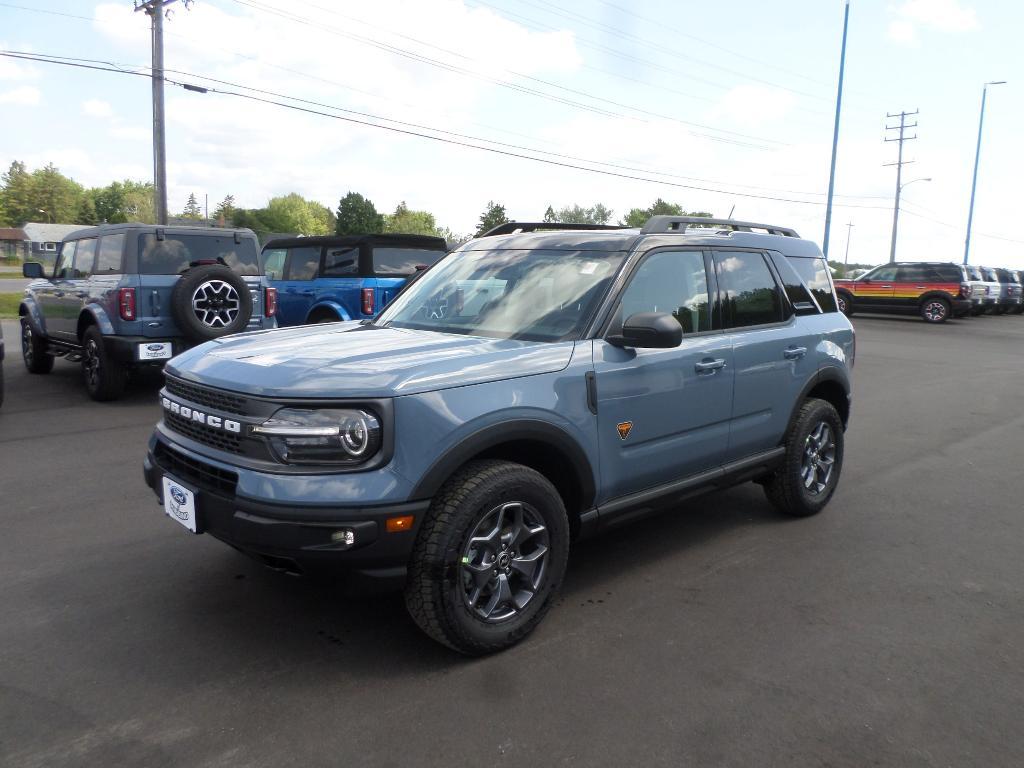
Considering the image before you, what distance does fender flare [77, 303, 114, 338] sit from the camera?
852 cm

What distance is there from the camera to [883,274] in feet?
88.0

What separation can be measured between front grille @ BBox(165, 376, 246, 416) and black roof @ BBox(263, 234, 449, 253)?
761 cm

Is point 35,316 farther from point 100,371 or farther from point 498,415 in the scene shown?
point 498,415

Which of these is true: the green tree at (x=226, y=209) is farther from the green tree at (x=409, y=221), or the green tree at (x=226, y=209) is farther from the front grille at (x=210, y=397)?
the front grille at (x=210, y=397)

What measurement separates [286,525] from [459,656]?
963 millimetres

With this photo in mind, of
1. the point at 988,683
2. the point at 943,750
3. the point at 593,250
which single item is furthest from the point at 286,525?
the point at 988,683

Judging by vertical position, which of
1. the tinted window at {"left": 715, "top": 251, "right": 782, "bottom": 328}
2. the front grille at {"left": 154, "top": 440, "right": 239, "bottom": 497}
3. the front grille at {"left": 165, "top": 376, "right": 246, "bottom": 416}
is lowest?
the front grille at {"left": 154, "top": 440, "right": 239, "bottom": 497}

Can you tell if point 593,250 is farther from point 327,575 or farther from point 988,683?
point 988,683

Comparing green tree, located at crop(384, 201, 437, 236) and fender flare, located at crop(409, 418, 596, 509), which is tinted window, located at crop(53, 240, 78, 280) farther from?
green tree, located at crop(384, 201, 437, 236)

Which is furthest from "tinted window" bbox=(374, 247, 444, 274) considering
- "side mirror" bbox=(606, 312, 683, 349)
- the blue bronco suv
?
"side mirror" bbox=(606, 312, 683, 349)

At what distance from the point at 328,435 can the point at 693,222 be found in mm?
2667

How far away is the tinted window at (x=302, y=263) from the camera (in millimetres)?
11391

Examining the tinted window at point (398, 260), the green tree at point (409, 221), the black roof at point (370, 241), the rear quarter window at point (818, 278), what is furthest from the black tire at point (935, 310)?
the green tree at point (409, 221)

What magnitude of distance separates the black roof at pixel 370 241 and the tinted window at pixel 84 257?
9.52 feet
